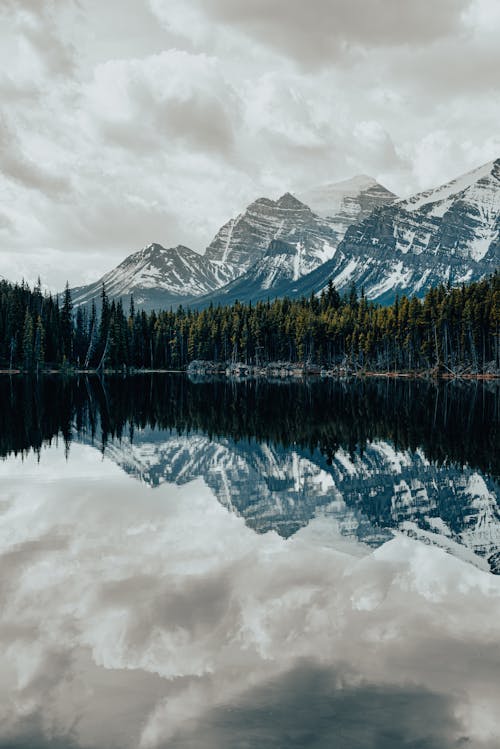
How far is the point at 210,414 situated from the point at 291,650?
4531 centimetres

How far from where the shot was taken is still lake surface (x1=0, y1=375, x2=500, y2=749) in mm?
9008

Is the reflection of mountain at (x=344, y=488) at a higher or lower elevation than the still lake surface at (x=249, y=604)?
lower

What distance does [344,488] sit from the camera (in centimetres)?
2594

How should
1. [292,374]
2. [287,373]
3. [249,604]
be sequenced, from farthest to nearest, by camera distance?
[287,373] → [292,374] → [249,604]

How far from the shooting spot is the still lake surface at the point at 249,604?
9008mm

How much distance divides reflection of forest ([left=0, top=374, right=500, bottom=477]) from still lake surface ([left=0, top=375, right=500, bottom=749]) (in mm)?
5635

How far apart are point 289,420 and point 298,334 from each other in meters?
124

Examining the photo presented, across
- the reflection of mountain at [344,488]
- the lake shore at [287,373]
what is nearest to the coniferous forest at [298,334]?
the lake shore at [287,373]

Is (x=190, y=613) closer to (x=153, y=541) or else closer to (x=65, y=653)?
(x=65, y=653)

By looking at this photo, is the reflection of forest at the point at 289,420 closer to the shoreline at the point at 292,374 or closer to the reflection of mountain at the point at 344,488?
the reflection of mountain at the point at 344,488

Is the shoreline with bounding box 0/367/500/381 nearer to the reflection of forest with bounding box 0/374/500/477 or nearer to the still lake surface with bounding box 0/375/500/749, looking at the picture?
the reflection of forest with bounding box 0/374/500/477

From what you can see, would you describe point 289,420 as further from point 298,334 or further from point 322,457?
point 298,334

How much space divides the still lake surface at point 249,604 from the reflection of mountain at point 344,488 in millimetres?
123

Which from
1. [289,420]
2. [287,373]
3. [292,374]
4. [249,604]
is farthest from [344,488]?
[287,373]
